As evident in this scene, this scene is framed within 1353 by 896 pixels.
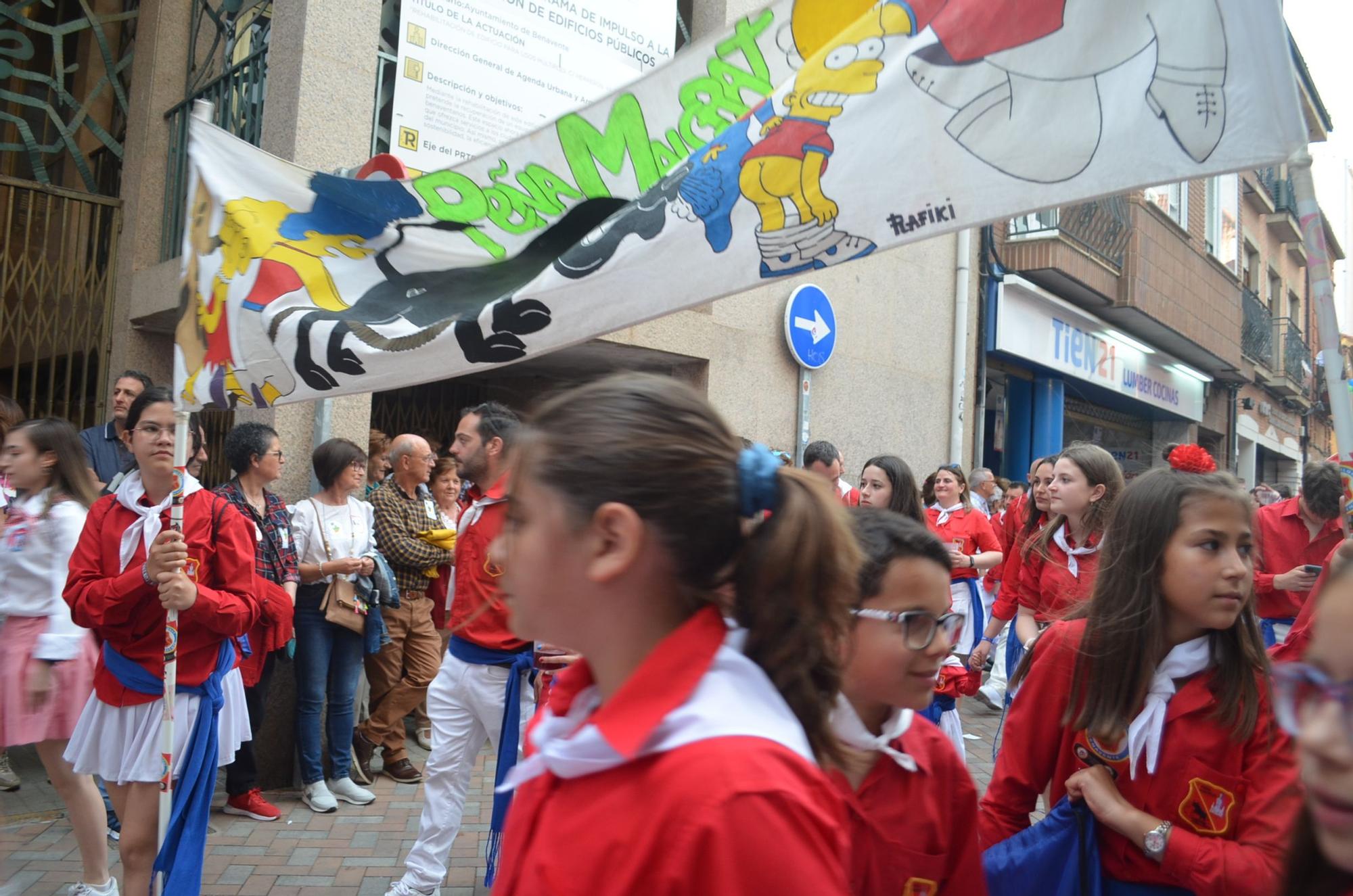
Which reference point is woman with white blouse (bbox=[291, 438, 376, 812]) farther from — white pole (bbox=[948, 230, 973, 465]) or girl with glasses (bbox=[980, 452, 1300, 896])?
white pole (bbox=[948, 230, 973, 465])

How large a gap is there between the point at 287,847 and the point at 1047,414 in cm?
1206

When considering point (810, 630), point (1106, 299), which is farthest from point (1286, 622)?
point (1106, 299)

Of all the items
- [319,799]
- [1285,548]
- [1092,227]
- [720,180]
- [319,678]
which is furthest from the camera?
[1092,227]

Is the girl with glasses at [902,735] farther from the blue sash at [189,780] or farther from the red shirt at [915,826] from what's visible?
the blue sash at [189,780]

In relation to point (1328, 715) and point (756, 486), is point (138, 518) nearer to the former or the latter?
point (756, 486)

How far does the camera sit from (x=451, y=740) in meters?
4.27

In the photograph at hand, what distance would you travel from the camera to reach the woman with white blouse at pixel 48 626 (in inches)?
155

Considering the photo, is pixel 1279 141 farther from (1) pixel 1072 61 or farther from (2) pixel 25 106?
(2) pixel 25 106

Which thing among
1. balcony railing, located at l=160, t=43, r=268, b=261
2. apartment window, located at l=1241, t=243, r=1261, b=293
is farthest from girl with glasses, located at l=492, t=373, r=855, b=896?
apartment window, located at l=1241, t=243, r=1261, b=293

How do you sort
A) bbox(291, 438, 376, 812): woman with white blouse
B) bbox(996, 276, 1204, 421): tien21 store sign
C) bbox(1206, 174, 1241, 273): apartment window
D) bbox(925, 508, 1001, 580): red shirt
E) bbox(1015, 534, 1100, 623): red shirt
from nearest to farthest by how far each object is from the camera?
bbox(1015, 534, 1100, 623): red shirt → bbox(291, 438, 376, 812): woman with white blouse → bbox(925, 508, 1001, 580): red shirt → bbox(996, 276, 1204, 421): tien21 store sign → bbox(1206, 174, 1241, 273): apartment window

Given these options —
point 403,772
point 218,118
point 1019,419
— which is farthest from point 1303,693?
point 1019,419

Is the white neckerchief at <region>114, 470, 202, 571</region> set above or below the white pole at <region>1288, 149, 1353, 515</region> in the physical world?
below

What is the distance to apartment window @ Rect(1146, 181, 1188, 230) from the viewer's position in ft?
52.4

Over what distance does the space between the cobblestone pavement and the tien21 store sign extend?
8833mm
